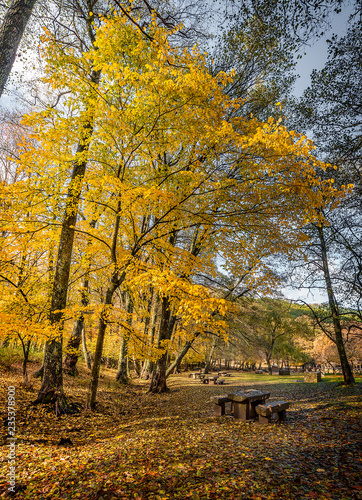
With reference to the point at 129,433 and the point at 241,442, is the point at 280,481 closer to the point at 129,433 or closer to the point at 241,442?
the point at 241,442

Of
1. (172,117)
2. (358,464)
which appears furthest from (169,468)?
(172,117)

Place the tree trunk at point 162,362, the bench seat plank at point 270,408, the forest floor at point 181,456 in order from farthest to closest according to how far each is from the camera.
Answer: the tree trunk at point 162,362
the bench seat plank at point 270,408
the forest floor at point 181,456

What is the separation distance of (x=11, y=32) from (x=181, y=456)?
302 inches

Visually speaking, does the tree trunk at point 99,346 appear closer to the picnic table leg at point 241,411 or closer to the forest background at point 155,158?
the forest background at point 155,158

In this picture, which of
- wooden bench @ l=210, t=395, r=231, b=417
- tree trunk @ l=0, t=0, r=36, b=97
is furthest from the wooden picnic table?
tree trunk @ l=0, t=0, r=36, b=97

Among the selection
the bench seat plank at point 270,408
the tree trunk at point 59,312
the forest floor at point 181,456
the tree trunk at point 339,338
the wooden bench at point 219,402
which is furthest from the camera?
the tree trunk at point 339,338

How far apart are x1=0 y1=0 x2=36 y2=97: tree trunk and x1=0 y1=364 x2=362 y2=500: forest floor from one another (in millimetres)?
6007

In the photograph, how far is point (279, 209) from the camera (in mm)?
5258

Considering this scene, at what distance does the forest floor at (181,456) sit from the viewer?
284 cm

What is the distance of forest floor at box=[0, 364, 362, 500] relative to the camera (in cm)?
284

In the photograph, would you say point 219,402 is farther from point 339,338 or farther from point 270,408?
point 339,338

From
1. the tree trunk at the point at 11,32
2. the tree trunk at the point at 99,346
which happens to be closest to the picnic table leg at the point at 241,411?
the tree trunk at the point at 99,346

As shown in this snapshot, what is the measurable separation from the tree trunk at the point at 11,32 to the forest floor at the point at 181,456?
19.7 ft

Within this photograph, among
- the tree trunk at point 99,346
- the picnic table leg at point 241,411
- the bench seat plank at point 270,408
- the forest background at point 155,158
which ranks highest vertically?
the forest background at point 155,158
